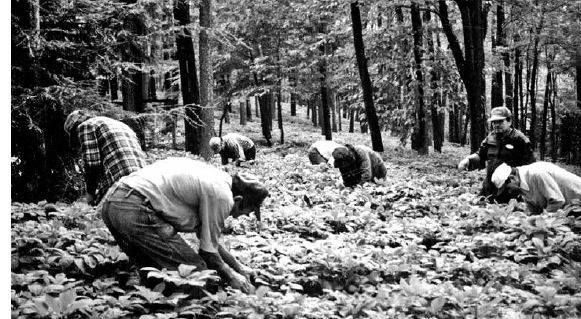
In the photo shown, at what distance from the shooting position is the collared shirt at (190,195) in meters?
4.11

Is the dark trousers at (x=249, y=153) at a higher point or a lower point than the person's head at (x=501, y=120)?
lower

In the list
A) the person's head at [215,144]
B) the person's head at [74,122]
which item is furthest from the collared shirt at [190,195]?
the person's head at [215,144]

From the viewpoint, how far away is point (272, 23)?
Result: 27.3m

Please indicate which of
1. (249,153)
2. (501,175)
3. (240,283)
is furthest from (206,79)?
(240,283)

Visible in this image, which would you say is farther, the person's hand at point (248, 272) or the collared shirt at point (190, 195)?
the person's hand at point (248, 272)

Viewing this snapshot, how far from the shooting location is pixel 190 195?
13.7ft

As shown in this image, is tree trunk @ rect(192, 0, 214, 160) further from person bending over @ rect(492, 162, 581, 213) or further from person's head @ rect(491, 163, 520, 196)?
person bending over @ rect(492, 162, 581, 213)

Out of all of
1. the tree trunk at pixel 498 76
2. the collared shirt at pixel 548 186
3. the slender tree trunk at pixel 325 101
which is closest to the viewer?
the collared shirt at pixel 548 186

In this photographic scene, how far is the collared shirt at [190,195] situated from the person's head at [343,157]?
6.20 m

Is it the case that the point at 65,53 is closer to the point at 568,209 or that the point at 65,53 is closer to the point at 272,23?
the point at 568,209

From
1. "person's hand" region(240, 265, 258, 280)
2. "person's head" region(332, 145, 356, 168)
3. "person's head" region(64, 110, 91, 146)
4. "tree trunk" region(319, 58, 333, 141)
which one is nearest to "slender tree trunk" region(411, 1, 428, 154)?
"tree trunk" region(319, 58, 333, 141)

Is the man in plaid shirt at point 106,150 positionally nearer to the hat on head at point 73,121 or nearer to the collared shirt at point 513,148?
the hat on head at point 73,121

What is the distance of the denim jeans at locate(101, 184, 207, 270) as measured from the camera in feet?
13.8

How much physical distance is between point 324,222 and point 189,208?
3663 mm
